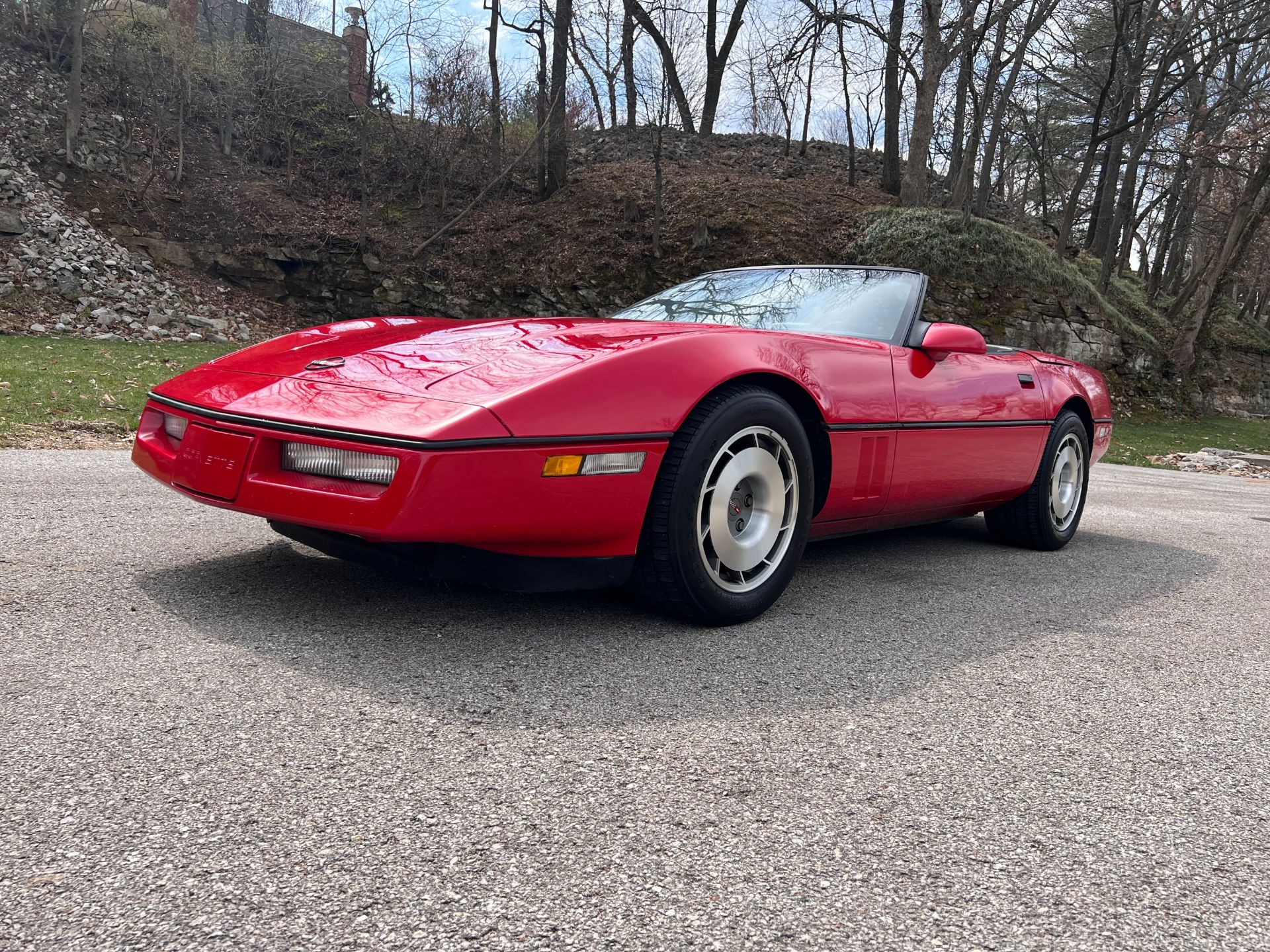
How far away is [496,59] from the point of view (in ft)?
61.5

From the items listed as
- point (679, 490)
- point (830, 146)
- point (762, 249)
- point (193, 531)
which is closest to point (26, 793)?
point (679, 490)

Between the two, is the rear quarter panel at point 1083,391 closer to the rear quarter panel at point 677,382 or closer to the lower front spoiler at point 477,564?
the rear quarter panel at point 677,382

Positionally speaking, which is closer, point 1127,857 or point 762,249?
point 1127,857

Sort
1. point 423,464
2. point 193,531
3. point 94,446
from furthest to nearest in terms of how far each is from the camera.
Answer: point 94,446
point 193,531
point 423,464

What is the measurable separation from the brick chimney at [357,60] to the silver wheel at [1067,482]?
718 inches

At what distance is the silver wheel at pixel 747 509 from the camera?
2.60 metres

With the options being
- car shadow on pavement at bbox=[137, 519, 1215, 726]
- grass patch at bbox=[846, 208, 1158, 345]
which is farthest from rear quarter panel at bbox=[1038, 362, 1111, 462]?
grass patch at bbox=[846, 208, 1158, 345]

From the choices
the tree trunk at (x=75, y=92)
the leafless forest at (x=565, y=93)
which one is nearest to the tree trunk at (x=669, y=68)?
the leafless forest at (x=565, y=93)

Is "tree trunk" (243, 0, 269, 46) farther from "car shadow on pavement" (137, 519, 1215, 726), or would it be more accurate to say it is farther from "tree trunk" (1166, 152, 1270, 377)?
"car shadow on pavement" (137, 519, 1215, 726)

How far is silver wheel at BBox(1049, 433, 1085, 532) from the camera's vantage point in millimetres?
4305

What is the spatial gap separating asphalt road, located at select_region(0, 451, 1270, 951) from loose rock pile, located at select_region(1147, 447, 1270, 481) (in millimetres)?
10165

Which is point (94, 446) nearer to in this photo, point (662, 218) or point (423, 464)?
point (423, 464)

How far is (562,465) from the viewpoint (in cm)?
226

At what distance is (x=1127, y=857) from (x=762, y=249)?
1627cm
